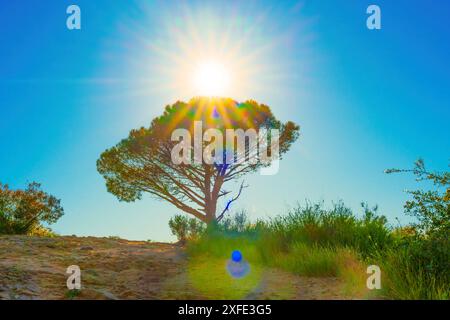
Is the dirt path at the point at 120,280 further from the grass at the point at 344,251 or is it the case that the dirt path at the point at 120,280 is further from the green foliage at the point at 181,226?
the green foliage at the point at 181,226

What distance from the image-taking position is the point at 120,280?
640cm

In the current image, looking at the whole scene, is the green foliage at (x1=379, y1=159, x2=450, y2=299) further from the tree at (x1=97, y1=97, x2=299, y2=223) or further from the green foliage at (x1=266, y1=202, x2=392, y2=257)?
the tree at (x1=97, y1=97, x2=299, y2=223)

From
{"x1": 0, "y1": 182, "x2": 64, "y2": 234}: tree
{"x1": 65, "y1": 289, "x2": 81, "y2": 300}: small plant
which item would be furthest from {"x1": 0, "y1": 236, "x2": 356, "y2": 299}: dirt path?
{"x1": 0, "y1": 182, "x2": 64, "y2": 234}: tree

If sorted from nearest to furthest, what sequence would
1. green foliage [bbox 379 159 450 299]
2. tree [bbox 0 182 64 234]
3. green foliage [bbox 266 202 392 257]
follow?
1. green foliage [bbox 379 159 450 299]
2. green foliage [bbox 266 202 392 257]
3. tree [bbox 0 182 64 234]

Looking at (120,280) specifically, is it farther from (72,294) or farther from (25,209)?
(25,209)

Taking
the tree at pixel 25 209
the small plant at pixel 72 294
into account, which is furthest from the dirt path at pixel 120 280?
the tree at pixel 25 209

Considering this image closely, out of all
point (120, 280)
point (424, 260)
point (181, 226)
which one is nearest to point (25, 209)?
point (181, 226)

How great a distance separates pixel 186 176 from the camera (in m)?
20.4

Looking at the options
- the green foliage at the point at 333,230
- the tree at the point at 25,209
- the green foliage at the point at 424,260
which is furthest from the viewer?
the tree at the point at 25,209

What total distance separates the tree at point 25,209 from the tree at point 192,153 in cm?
373

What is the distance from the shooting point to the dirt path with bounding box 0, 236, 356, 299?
5023 millimetres

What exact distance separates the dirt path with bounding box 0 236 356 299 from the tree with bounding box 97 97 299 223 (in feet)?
35.9

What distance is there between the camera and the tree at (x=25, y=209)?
1575cm
